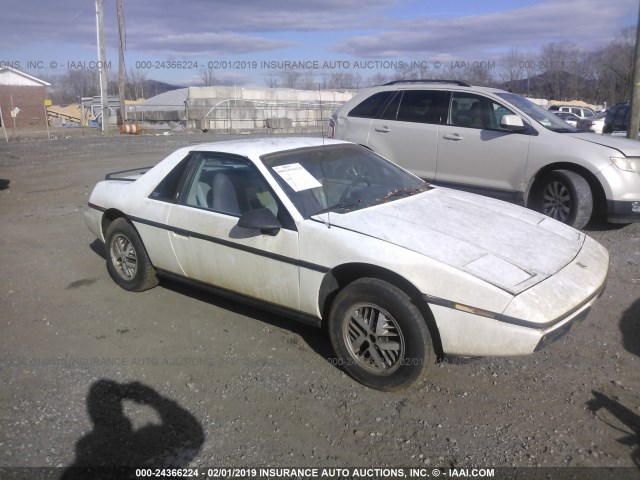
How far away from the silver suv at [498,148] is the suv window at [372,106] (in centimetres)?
1

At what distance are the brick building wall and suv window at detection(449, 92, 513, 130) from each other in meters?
45.2

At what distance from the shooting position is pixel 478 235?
3.62 meters

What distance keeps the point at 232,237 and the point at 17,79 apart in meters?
65.4

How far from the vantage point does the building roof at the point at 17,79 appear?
57.9 meters

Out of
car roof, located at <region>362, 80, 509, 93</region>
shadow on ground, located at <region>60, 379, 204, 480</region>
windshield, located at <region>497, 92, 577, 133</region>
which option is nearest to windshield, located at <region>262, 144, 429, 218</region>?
shadow on ground, located at <region>60, 379, 204, 480</region>

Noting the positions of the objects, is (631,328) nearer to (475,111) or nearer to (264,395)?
(264,395)

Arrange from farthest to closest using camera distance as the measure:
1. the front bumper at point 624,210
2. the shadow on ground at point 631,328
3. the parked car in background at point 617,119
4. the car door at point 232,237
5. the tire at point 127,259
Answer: the parked car in background at point 617,119, the front bumper at point 624,210, the tire at point 127,259, the shadow on ground at point 631,328, the car door at point 232,237

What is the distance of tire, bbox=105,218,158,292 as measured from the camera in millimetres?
5035

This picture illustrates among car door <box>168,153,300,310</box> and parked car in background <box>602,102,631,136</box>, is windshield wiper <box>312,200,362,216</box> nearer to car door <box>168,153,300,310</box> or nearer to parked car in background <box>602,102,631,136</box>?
car door <box>168,153,300,310</box>

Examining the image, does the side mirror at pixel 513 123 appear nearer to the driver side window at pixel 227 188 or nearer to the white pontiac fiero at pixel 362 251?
the white pontiac fiero at pixel 362 251

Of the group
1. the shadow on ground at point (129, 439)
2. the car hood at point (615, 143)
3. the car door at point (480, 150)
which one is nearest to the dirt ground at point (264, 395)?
the shadow on ground at point (129, 439)

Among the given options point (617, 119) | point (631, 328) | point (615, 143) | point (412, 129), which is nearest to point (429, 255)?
point (631, 328)

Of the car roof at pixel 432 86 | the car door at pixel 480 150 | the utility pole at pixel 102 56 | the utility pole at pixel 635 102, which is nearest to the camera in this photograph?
the car door at pixel 480 150

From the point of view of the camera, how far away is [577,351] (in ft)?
12.9
